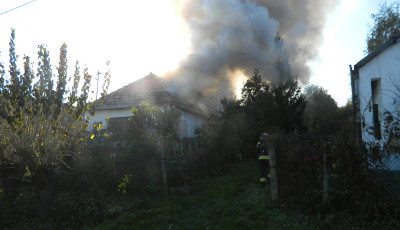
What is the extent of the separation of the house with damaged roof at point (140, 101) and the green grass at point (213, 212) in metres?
5.62

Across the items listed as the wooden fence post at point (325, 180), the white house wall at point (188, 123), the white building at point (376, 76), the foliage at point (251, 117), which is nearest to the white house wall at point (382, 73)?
the white building at point (376, 76)

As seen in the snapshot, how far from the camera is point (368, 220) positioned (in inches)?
154

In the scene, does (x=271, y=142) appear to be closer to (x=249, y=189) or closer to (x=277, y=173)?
(x=277, y=173)

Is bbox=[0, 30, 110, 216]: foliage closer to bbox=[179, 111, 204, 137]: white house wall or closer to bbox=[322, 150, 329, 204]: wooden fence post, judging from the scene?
bbox=[322, 150, 329, 204]: wooden fence post

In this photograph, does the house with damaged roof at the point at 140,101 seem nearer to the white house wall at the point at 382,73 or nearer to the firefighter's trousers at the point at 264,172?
the firefighter's trousers at the point at 264,172

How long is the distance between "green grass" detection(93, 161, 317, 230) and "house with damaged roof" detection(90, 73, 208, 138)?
5.62 metres

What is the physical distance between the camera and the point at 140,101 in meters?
12.8

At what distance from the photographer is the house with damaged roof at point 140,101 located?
13.1 metres

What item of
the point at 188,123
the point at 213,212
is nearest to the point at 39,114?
the point at 213,212

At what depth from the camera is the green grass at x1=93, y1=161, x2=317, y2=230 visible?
4.70m

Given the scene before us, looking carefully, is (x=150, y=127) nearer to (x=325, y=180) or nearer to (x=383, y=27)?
(x=325, y=180)

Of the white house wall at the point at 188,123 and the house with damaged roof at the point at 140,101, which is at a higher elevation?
the house with damaged roof at the point at 140,101

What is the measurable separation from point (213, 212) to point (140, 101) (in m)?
8.04

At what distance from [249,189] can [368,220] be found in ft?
10.4
